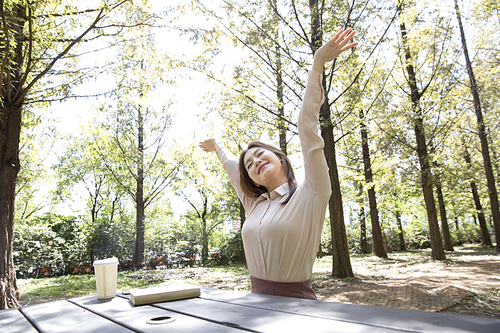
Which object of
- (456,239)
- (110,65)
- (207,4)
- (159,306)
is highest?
(207,4)

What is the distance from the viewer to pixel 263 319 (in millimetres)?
873

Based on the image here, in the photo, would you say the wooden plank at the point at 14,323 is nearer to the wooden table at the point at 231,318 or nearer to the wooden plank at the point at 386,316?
the wooden table at the point at 231,318

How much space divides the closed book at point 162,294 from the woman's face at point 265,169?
674 mm

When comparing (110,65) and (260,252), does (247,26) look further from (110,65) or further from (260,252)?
(260,252)

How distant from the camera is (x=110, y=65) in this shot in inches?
211

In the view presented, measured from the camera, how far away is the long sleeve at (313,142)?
1.49 m

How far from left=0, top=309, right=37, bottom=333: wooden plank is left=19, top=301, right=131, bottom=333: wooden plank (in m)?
0.02

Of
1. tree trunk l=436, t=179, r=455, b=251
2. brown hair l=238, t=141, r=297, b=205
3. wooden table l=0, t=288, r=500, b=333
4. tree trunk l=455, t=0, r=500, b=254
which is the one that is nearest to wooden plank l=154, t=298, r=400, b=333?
wooden table l=0, t=288, r=500, b=333

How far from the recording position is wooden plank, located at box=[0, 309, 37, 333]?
0.98 m

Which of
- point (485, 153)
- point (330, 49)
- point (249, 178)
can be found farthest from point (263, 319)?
point (485, 153)

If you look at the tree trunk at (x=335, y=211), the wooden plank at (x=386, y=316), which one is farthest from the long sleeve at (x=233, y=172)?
the tree trunk at (x=335, y=211)

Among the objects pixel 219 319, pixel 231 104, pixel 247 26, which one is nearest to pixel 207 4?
pixel 247 26

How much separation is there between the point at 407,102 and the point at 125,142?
9065 millimetres

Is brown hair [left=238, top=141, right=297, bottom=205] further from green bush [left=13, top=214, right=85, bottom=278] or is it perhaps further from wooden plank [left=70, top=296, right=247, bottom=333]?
green bush [left=13, top=214, right=85, bottom=278]
